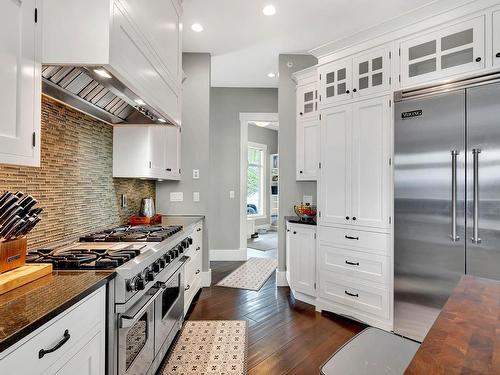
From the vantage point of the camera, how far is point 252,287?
375cm

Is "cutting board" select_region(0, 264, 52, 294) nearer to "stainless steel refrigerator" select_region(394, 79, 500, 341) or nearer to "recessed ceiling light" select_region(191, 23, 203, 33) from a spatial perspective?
"stainless steel refrigerator" select_region(394, 79, 500, 341)

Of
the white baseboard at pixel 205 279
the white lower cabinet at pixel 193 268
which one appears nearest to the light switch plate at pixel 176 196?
the white lower cabinet at pixel 193 268

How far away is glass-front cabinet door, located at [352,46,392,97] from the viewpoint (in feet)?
8.43

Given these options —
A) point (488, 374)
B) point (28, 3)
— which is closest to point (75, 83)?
point (28, 3)

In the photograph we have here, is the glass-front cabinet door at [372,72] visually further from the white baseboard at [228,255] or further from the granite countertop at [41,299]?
the white baseboard at [228,255]

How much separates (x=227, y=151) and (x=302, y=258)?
2751mm

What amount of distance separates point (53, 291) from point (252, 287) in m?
2.93

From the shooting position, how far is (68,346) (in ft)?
3.27

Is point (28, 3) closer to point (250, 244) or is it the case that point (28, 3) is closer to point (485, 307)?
point (485, 307)

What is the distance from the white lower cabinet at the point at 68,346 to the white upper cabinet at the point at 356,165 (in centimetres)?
221

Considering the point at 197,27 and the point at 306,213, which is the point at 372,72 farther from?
the point at 197,27

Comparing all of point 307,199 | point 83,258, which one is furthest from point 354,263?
point 83,258

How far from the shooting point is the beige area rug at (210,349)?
6.70ft

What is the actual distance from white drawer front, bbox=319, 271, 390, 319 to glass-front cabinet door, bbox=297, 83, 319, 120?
75.4 inches
